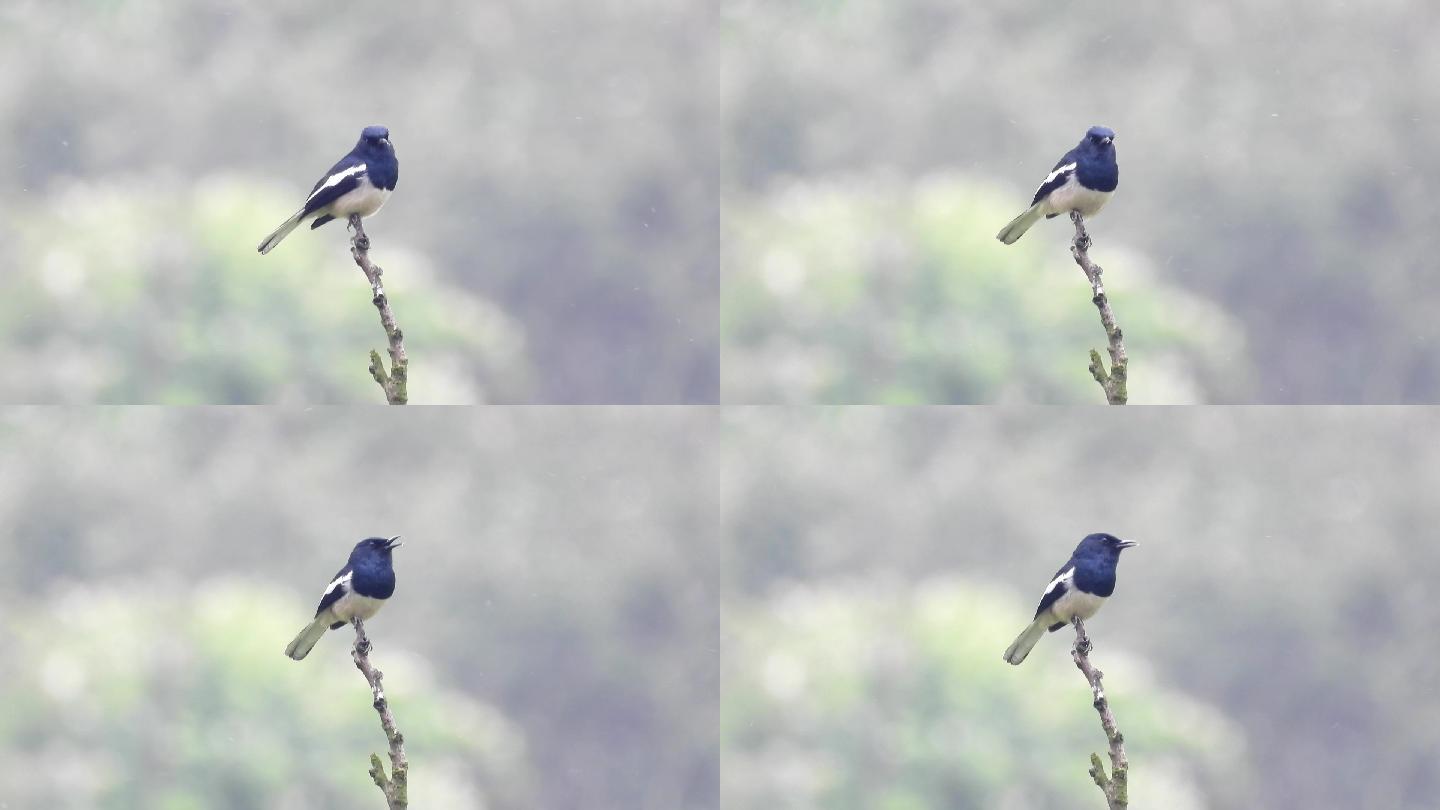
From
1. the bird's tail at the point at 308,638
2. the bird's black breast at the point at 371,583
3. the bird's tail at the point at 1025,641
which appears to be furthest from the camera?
the bird's tail at the point at 1025,641

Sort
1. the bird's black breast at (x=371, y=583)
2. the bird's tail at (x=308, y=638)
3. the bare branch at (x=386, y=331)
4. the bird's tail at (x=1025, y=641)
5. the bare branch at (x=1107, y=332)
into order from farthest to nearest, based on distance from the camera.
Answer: the bird's tail at (x=1025, y=641)
the bird's tail at (x=308, y=638)
the bird's black breast at (x=371, y=583)
the bare branch at (x=1107, y=332)
the bare branch at (x=386, y=331)

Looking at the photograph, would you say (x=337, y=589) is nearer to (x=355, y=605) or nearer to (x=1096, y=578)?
(x=355, y=605)

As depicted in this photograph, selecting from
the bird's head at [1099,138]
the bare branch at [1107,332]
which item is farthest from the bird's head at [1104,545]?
the bird's head at [1099,138]

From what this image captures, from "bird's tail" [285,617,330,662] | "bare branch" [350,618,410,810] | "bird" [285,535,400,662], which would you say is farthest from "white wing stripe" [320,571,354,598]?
"bare branch" [350,618,410,810]

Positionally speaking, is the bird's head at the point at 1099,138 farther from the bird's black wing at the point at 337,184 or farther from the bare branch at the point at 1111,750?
the bird's black wing at the point at 337,184

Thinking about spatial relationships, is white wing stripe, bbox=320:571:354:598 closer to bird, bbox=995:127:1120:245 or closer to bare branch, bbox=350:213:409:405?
bare branch, bbox=350:213:409:405

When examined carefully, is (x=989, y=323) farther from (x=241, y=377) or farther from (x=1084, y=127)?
(x=241, y=377)
